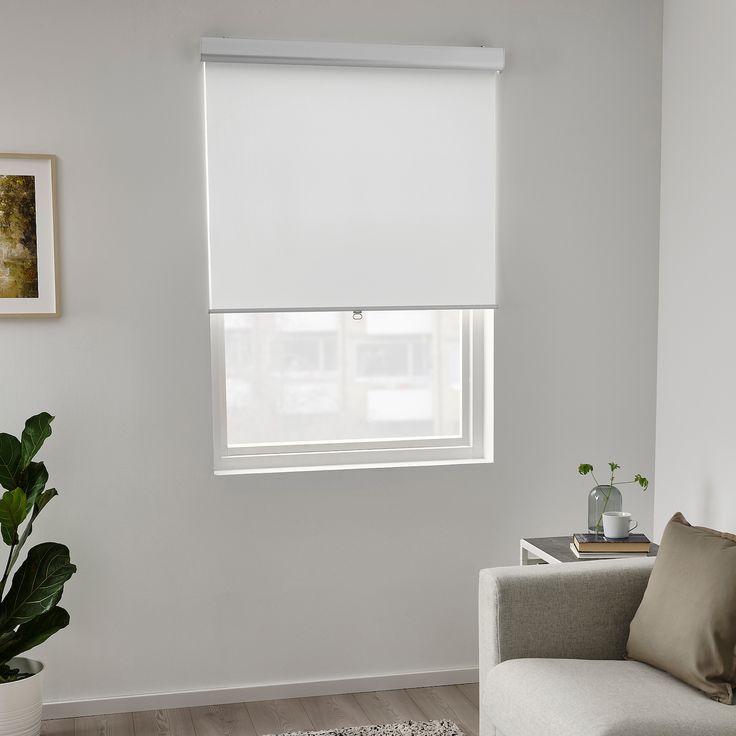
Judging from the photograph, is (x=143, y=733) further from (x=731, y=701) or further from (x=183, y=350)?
(x=731, y=701)

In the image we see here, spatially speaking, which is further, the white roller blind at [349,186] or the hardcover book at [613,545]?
the white roller blind at [349,186]

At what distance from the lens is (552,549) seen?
3.06 m

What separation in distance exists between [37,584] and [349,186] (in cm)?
173

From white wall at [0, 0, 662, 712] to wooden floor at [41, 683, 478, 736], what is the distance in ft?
0.34

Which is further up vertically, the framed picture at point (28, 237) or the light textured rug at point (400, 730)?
the framed picture at point (28, 237)

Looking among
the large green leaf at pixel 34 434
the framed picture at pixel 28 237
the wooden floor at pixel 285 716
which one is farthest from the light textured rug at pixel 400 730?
the framed picture at pixel 28 237

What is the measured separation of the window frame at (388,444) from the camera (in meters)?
3.30

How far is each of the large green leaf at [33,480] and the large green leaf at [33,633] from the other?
1.21ft

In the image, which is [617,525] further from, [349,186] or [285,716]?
[349,186]

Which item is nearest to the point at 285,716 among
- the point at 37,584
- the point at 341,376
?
the point at 37,584

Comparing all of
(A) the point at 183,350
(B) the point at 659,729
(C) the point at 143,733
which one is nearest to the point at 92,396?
(A) the point at 183,350

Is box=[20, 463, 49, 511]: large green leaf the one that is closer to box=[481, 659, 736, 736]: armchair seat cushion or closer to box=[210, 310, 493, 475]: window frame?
box=[210, 310, 493, 475]: window frame

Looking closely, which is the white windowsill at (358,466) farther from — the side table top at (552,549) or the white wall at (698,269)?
the white wall at (698,269)

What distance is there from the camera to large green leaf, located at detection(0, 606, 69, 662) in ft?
9.22
